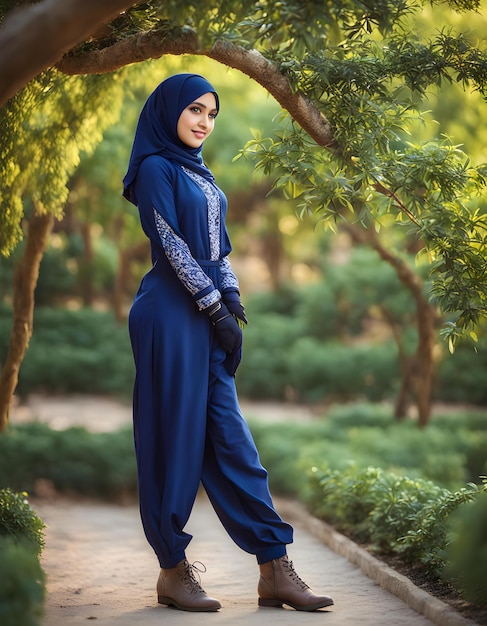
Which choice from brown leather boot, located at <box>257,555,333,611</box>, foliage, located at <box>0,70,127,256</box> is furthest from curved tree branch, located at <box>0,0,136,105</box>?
brown leather boot, located at <box>257,555,333,611</box>

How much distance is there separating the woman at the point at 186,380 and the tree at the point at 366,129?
0.39m

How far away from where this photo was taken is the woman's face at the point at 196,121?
150 inches

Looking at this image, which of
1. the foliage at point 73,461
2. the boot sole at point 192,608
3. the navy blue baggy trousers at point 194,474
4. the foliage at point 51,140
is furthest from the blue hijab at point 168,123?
the foliage at point 73,461

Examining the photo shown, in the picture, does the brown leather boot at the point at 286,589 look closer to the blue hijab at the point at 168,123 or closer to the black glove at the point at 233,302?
the black glove at the point at 233,302

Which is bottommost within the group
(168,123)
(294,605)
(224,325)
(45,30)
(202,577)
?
(202,577)

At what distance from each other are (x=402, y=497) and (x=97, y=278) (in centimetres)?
1293

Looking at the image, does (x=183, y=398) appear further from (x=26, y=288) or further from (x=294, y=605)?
(x=26, y=288)

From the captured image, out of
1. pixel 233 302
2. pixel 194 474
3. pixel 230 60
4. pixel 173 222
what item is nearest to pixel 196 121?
pixel 230 60

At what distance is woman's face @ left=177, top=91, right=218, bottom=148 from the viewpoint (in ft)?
12.5

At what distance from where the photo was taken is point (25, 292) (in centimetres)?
582

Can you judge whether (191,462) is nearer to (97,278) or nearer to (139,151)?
(139,151)

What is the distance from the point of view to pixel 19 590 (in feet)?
9.12

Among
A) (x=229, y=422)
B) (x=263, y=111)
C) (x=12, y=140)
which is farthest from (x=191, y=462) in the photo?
(x=263, y=111)

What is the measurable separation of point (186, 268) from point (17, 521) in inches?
59.5
